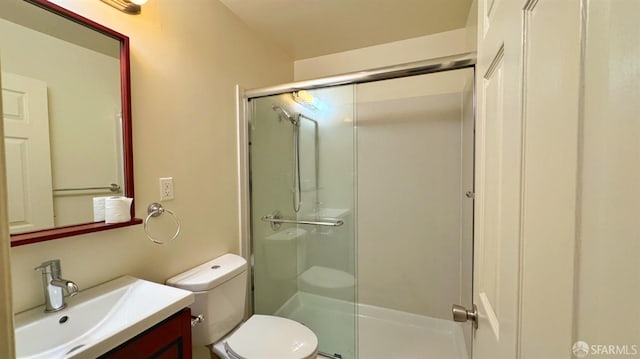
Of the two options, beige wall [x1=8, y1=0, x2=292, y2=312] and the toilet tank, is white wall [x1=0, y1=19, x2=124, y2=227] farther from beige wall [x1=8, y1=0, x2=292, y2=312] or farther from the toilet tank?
the toilet tank

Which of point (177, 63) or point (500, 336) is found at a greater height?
point (177, 63)

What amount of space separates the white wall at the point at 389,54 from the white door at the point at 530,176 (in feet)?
5.10

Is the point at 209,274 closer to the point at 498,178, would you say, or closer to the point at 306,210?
the point at 306,210

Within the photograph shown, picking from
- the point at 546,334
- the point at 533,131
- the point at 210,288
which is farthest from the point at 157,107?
the point at 546,334

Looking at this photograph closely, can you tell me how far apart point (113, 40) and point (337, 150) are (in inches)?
62.0

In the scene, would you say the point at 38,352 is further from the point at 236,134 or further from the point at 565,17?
the point at 565,17

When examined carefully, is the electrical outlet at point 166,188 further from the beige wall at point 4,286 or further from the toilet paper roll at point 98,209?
the beige wall at point 4,286

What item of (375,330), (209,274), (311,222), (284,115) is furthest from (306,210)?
(375,330)

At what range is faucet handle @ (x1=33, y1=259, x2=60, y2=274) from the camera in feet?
3.00

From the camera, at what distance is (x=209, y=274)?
1.38 meters

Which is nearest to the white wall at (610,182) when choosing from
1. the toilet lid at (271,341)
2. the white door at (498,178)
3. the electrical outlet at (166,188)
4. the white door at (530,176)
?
the white door at (530,176)

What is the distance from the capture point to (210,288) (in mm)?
1307

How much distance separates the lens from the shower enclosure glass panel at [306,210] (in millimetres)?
2031

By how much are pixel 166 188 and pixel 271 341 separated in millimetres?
984
